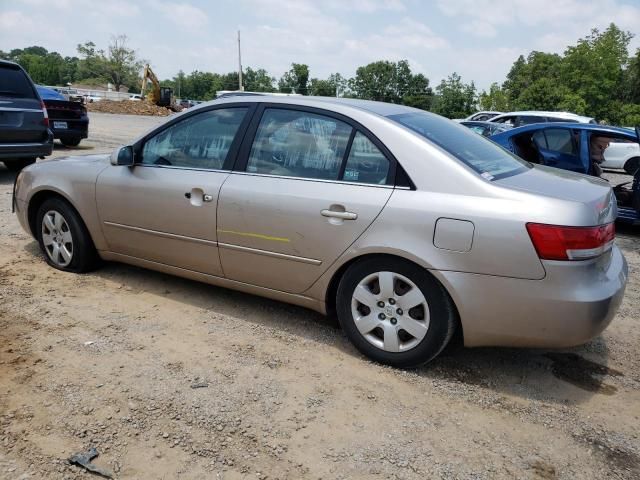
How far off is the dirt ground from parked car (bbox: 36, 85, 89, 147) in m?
10.3

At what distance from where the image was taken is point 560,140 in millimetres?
7605

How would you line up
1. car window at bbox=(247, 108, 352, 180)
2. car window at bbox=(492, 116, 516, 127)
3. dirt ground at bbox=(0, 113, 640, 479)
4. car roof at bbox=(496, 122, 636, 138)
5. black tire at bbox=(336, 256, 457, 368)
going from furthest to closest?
car window at bbox=(492, 116, 516, 127) → car roof at bbox=(496, 122, 636, 138) → car window at bbox=(247, 108, 352, 180) → black tire at bbox=(336, 256, 457, 368) → dirt ground at bbox=(0, 113, 640, 479)

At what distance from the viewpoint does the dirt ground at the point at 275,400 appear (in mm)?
2377

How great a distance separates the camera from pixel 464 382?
311cm

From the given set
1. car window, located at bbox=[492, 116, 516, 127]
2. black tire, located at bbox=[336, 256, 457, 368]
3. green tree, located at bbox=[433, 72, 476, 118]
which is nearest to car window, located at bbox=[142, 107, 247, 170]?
black tire, located at bbox=[336, 256, 457, 368]

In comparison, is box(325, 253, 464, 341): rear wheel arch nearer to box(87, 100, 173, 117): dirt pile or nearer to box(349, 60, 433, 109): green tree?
box(87, 100, 173, 117): dirt pile

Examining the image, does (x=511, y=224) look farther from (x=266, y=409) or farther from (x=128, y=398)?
(x=128, y=398)

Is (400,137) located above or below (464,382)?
above

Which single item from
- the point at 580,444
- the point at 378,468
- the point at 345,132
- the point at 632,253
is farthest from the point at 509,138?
the point at 378,468

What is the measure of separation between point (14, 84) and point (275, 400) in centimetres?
791

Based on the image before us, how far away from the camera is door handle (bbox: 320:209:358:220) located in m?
3.14

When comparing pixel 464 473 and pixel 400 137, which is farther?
pixel 400 137

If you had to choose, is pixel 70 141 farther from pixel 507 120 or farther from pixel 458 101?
pixel 458 101

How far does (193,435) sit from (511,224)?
1.91m
